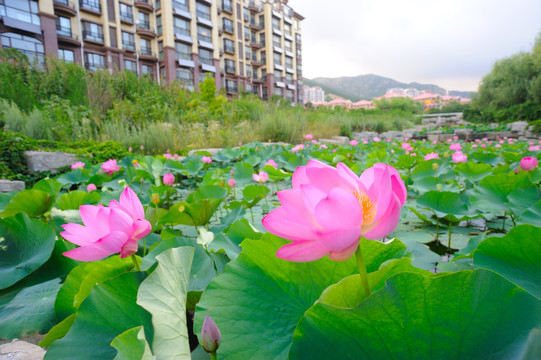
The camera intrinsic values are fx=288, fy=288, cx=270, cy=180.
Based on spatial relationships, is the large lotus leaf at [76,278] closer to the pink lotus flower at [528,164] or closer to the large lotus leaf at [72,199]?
the large lotus leaf at [72,199]

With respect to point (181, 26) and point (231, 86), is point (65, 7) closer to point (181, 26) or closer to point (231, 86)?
point (181, 26)

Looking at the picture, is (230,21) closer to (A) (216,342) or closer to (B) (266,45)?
(B) (266,45)

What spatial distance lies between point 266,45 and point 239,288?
1220 inches

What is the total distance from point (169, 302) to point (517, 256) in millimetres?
594

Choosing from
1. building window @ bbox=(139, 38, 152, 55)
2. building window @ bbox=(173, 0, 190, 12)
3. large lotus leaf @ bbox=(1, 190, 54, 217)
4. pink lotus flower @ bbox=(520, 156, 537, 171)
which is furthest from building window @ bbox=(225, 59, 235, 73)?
pink lotus flower @ bbox=(520, 156, 537, 171)

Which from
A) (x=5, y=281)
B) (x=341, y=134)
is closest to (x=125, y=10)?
(x=341, y=134)

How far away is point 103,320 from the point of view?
0.45 meters

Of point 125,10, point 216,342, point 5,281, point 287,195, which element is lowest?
point 5,281

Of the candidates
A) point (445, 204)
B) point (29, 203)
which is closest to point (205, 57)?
point (29, 203)

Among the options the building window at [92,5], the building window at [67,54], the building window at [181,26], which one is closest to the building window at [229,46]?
the building window at [181,26]

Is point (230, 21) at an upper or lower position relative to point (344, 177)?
upper

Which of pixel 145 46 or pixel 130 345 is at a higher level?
pixel 145 46

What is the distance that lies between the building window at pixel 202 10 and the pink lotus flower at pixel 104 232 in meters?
25.8

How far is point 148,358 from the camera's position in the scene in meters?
0.30
